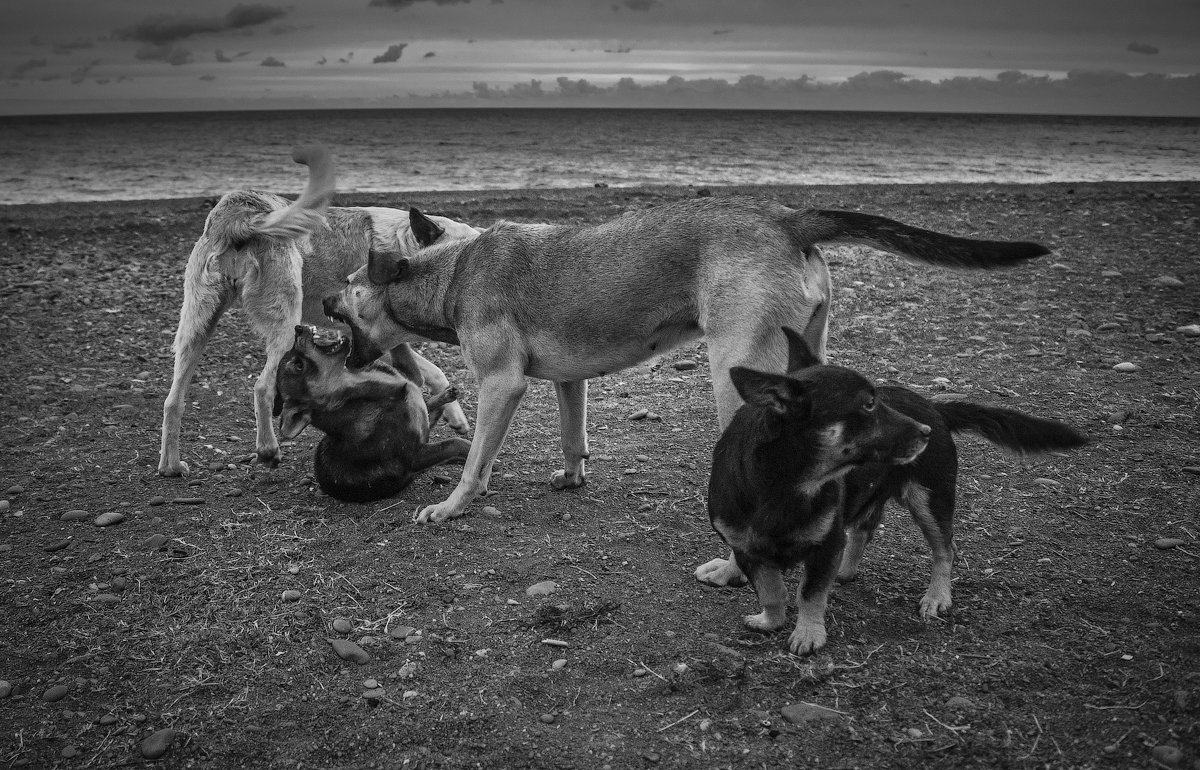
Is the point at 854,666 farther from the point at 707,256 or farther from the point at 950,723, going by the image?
the point at 707,256

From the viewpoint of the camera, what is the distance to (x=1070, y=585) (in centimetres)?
462

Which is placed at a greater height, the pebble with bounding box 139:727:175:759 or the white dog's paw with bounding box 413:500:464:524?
the white dog's paw with bounding box 413:500:464:524

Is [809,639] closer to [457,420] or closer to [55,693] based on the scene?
[55,693]

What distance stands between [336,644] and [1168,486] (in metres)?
5.23

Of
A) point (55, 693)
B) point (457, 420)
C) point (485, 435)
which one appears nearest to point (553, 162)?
point (457, 420)

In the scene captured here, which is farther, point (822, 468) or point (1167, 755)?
point (822, 468)

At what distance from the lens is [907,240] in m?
4.66

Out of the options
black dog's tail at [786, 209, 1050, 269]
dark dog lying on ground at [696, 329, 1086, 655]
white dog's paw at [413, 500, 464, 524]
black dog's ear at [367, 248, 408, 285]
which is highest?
black dog's tail at [786, 209, 1050, 269]

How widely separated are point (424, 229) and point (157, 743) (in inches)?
153

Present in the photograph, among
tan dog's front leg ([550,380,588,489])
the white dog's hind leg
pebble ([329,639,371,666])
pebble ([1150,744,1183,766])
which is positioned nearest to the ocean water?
the white dog's hind leg

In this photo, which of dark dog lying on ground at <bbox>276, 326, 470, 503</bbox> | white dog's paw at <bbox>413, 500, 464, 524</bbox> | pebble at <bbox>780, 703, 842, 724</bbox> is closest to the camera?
pebble at <bbox>780, 703, 842, 724</bbox>

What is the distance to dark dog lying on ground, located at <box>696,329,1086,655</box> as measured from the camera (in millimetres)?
3781

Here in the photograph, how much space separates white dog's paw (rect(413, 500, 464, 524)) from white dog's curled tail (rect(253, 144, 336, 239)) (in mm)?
2395

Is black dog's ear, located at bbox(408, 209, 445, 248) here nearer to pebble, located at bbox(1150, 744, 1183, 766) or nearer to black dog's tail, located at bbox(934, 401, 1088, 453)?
black dog's tail, located at bbox(934, 401, 1088, 453)
